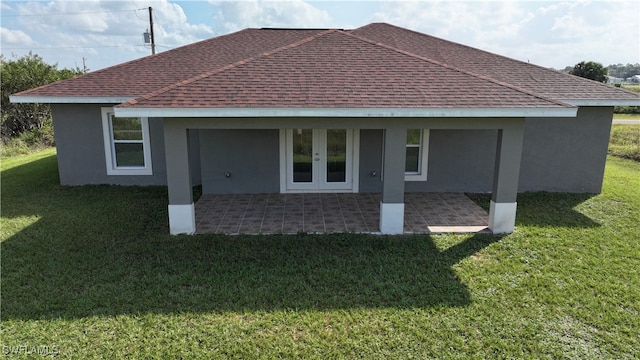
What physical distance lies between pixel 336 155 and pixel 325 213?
222cm

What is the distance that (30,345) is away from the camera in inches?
183

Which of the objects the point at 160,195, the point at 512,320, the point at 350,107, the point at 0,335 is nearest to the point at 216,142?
the point at 160,195

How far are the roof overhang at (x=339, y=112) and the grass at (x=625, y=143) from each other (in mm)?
12763

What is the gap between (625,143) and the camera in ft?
61.6

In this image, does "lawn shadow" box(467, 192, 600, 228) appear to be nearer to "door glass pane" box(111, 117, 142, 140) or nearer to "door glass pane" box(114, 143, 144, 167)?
"door glass pane" box(114, 143, 144, 167)

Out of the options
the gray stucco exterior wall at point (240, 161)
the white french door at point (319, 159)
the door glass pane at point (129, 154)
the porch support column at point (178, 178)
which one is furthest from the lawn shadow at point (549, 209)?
the door glass pane at point (129, 154)

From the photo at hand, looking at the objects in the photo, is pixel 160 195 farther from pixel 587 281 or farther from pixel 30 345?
pixel 587 281

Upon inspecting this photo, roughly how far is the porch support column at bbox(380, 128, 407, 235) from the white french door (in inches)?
123

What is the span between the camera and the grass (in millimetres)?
16688

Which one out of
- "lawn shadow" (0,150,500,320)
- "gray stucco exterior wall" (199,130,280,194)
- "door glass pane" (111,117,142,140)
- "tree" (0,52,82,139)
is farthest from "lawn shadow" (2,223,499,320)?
"tree" (0,52,82,139)

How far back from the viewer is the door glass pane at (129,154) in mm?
11289

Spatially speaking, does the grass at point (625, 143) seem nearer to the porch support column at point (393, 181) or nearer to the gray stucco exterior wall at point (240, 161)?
the porch support column at point (393, 181)

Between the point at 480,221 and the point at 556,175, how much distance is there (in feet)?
13.1

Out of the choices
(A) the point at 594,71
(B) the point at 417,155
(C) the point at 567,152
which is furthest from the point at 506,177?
(A) the point at 594,71
